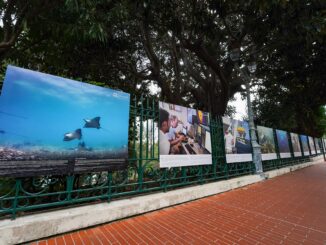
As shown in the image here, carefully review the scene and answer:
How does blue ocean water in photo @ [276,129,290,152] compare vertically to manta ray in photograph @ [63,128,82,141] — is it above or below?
above

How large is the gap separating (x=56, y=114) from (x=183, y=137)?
130 inches

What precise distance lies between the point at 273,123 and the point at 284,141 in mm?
5764

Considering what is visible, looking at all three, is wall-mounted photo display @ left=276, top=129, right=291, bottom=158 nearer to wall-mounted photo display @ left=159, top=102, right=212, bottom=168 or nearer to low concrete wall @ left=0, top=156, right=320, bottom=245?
wall-mounted photo display @ left=159, top=102, right=212, bottom=168

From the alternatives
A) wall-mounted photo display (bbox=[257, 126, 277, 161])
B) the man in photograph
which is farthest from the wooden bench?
wall-mounted photo display (bbox=[257, 126, 277, 161])

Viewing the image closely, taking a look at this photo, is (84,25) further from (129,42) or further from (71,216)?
(129,42)

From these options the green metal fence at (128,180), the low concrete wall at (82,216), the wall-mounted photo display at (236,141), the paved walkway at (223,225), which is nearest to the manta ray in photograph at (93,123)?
the green metal fence at (128,180)

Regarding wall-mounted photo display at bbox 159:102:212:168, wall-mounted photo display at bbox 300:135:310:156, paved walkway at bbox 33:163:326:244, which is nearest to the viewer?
paved walkway at bbox 33:163:326:244

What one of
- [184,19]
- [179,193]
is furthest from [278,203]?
[184,19]

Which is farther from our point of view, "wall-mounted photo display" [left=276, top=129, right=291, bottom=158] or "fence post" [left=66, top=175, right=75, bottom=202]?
"wall-mounted photo display" [left=276, top=129, right=291, bottom=158]

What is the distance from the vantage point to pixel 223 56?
1241 cm

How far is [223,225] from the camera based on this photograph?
11.8 feet

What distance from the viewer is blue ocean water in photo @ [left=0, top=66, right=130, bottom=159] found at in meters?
2.97

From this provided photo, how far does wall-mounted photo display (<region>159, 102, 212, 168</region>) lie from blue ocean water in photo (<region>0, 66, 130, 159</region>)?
1199mm

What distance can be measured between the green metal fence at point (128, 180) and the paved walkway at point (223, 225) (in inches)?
24.6
